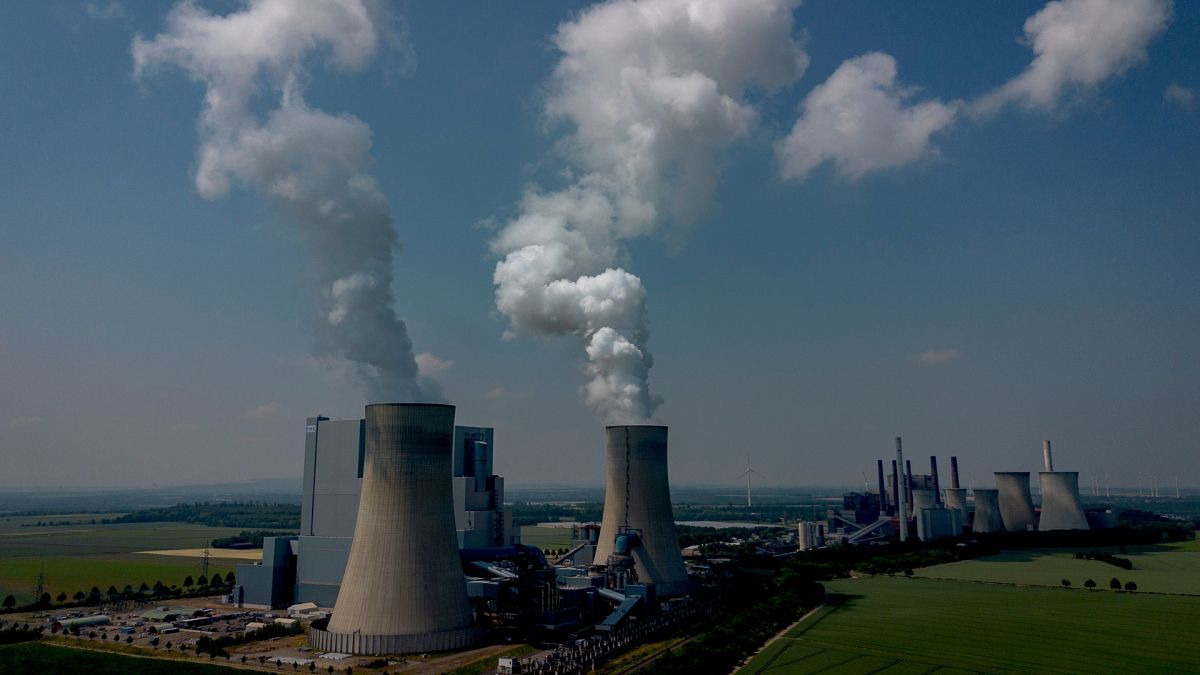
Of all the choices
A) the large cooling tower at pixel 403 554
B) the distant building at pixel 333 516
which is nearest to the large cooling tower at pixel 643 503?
the distant building at pixel 333 516

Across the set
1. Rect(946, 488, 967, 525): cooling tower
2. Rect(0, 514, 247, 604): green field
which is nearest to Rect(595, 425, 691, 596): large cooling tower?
Rect(0, 514, 247, 604): green field

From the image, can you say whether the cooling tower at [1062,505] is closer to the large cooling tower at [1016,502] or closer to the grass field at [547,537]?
the large cooling tower at [1016,502]

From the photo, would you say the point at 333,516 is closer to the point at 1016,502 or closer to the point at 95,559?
the point at 95,559

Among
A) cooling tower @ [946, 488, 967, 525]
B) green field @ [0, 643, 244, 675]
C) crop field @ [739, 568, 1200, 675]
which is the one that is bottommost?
crop field @ [739, 568, 1200, 675]

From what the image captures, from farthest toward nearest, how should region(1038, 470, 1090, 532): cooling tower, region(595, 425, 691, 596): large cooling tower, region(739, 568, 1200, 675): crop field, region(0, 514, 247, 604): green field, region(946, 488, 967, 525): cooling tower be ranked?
1. region(946, 488, 967, 525): cooling tower
2. region(1038, 470, 1090, 532): cooling tower
3. region(0, 514, 247, 604): green field
4. region(595, 425, 691, 596): large cooling tower
5. region(739, 568, 1200, 675): crop field

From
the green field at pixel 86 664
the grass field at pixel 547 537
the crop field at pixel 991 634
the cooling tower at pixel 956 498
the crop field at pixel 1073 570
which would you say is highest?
the cooling tower at pixel 956 498

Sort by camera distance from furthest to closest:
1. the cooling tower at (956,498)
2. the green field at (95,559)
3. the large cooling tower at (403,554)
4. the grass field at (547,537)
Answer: the grass field at (547,537)
the cooling tower at (956,498)
the green field at (95,559)
the large cooling tower at (403,554)

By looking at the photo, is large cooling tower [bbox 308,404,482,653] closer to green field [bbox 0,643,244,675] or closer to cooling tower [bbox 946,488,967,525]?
green field [bbox 0,643,244,675]
